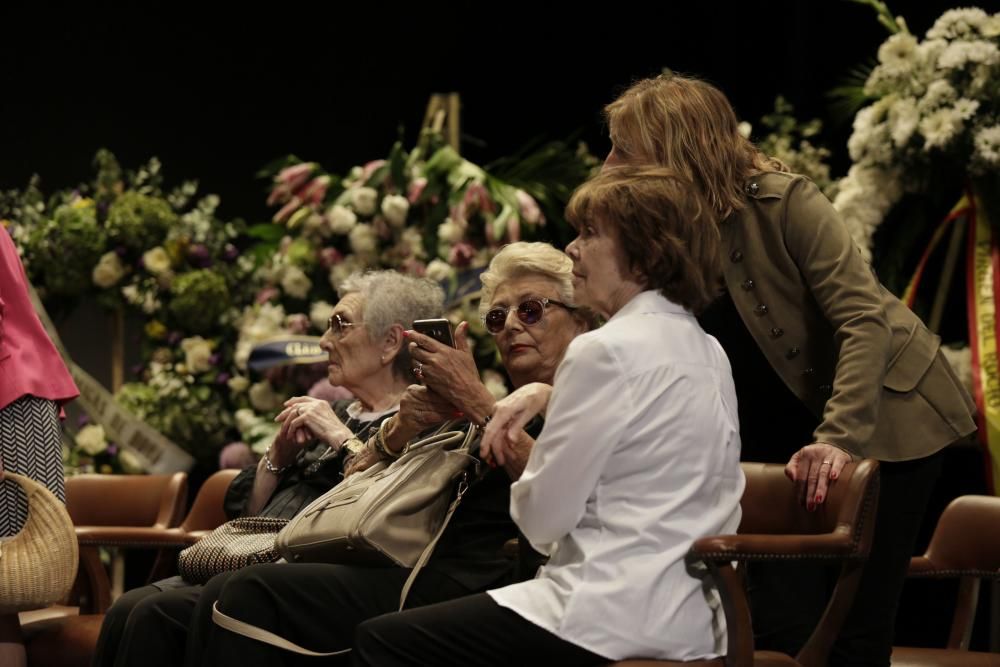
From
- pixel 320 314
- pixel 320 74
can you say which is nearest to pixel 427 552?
pixel 320 314

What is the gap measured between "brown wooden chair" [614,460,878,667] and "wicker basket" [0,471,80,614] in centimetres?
144

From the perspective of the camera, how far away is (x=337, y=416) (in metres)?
3.21

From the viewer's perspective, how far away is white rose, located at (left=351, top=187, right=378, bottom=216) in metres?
4.74

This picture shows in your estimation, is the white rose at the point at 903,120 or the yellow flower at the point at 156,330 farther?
the yellow flower at the point at 156,330

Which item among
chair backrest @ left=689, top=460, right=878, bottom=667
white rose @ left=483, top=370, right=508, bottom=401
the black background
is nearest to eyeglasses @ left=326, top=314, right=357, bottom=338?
chair backrest @ left=689, top=460, right=878, bottom=667

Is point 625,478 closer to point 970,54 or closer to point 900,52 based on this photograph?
point 970,54

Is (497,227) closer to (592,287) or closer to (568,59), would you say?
(568,59)

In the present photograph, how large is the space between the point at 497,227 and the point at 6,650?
2.16 m

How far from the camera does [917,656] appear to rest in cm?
262

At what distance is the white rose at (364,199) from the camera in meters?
4.74

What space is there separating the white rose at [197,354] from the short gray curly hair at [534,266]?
7.47 ft

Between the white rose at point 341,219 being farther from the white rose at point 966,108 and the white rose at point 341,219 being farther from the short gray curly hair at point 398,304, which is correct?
the white rose at point 966,108

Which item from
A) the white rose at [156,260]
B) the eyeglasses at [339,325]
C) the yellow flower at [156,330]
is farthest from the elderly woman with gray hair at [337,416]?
the yellow flower at [156,330]

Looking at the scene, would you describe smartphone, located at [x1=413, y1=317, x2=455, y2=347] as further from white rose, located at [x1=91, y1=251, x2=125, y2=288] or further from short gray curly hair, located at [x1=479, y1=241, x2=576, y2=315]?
white rose, located at [x1=91, y1=251, x2=125, y2=288]
